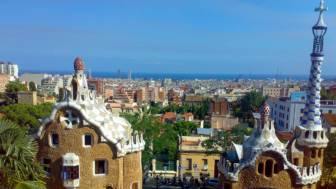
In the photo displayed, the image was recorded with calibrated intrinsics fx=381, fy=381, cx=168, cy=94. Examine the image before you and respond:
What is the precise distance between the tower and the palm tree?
19848 millimetres

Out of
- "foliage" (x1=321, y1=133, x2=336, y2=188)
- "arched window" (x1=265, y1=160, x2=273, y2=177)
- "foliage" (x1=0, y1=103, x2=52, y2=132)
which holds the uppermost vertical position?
"foliage" (x1=0, y1=103, x2=52, y2=132)

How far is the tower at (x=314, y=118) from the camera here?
2672 cm

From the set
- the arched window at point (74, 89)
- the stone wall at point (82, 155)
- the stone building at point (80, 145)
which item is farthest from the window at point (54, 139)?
the arched window at point (74, 89)

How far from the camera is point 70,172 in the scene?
25219mm

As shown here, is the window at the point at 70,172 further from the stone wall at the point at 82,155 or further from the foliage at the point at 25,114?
the foliage at the point at 25,114

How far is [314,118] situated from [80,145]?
649 inches

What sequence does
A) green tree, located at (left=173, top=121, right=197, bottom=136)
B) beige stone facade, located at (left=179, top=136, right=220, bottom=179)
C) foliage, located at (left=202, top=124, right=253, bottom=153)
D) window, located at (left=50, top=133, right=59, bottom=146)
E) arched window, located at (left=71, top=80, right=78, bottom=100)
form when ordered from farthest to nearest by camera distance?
green tree, located at (left=173, top=121, right=197, bottom=136)
beige stone facade, located at (left=179, top=136, right=220, bottom=179)
foliage, located at (left=202, top=124, right=253, bottom=153)
arched window, located at (left=71, top=80, right=78, bottom=100)
window, located at (left=50, top=133, right=59, bottom=146)

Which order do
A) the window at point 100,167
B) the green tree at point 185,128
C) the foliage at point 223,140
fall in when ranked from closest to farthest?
the window at point 100,167
the foliage at point 223,140
the green tree at point 185,128

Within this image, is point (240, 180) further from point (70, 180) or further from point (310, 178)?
point (70, 180)

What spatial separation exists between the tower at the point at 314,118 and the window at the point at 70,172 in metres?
15.6

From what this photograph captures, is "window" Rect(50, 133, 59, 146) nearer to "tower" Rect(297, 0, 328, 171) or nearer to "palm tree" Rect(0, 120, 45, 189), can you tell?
"palm tree" Rect(0, 120, 45, 189)

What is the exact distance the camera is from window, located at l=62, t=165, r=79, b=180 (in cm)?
2519

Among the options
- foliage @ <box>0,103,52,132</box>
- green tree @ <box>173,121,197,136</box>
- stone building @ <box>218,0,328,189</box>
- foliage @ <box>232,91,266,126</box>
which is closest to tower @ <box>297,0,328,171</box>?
stone building @ <box>218,0,328,189</box>

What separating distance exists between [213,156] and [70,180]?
795 inches
